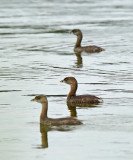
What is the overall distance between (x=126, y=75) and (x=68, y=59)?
5.58 metres

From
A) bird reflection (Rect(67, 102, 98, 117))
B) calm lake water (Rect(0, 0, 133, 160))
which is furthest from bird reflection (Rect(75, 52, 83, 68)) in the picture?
bird reflection (Rect(67, 102, 98, 117))

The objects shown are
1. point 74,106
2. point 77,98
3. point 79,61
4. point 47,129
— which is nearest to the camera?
point 47,129

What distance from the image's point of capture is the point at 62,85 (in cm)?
2339

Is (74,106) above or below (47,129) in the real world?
below

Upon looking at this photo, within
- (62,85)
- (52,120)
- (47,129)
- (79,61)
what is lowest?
(79,61)

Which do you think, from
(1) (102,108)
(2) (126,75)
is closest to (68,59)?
(2) (126,75)

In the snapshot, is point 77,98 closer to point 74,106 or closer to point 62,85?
point 74,106

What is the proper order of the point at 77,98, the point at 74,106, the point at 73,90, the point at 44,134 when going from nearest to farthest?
the point at 44,134 < the point at 74,106 < the point at 77,98 < the point at 73,90

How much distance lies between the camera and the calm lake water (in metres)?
15.6

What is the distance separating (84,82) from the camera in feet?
77.1

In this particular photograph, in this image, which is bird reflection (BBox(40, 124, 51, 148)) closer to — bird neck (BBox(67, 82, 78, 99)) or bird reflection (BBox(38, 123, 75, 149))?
bird reflection (BBox(38, 123, 75, 149))

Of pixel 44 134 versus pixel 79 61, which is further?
pixel 79 61

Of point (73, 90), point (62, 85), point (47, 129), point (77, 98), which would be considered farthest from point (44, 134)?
point (62, 85)

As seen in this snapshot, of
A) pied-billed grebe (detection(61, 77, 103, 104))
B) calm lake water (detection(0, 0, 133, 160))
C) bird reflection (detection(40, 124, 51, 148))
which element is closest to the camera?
calm lake water (detection(0, 0, 133, 160))
